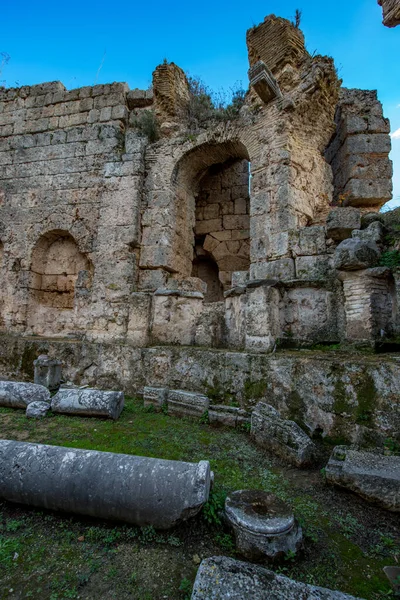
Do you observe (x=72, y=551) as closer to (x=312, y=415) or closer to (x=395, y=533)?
(x=395, y=533)

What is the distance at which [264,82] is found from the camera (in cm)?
543

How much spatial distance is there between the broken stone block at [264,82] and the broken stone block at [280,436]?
517 centimetres

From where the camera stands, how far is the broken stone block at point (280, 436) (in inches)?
109

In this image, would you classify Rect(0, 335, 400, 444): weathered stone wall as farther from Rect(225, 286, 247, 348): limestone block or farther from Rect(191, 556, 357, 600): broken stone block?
Rect(191, 556, 357, 600): broken stone block

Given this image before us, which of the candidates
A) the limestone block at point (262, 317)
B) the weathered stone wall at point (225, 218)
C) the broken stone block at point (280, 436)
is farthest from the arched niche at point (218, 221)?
the broken stone block at point (280, 436)

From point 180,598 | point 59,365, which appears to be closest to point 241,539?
point 180,598

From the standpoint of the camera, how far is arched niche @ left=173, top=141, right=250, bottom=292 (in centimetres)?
721

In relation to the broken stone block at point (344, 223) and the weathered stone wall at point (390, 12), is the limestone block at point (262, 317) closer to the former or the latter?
the broken stone block at point (344, 223)

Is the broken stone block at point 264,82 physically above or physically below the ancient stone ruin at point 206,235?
above

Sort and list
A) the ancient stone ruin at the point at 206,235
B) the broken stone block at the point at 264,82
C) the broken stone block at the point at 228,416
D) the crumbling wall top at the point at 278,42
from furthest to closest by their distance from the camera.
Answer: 1. the crumbling wall top at the point at 278,42
2. the broken stone block at the point at 264,82
3. the ancient stone ruin at the point at 206,235
4. the broken stone block at the point at 228,416

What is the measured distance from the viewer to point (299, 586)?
1460 millimetres

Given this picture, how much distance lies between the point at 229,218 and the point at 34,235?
14.5ft

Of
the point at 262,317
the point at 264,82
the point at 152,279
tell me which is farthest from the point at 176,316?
the point at 264,82

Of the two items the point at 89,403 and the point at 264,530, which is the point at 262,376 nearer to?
the point at 264,530
